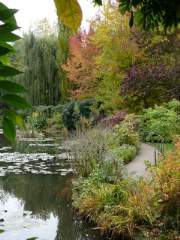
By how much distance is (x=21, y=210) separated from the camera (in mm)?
9070

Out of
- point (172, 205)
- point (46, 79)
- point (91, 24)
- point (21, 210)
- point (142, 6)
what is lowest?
point (21, 210)

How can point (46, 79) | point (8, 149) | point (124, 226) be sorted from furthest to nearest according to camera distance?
point (46, 79) → point (8, 149) → point (124, 226)

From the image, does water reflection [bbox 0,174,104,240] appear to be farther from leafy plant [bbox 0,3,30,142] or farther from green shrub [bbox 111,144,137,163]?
leafy plant [bbox 0,3,30,142]

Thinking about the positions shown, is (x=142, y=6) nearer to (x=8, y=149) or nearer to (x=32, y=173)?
(x=32, y=173)

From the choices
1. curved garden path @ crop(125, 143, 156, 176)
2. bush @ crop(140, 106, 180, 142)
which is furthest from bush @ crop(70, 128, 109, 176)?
bush @ crop(140, 106, 180, 142)

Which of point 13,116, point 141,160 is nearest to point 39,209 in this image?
point 141,160

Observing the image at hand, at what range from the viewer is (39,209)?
9234mm

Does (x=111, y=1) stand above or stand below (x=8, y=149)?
above

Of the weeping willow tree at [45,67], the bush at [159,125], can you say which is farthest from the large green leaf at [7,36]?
the weeping willow tree at [45,67]

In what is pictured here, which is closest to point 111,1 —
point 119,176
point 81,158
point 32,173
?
point 32,173

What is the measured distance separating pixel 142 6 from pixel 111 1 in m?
18.5

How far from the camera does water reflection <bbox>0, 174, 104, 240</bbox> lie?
7.74 metres

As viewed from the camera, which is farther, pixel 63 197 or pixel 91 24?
pixel 91 24

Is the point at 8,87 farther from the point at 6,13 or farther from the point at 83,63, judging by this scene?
the point at 83,63
